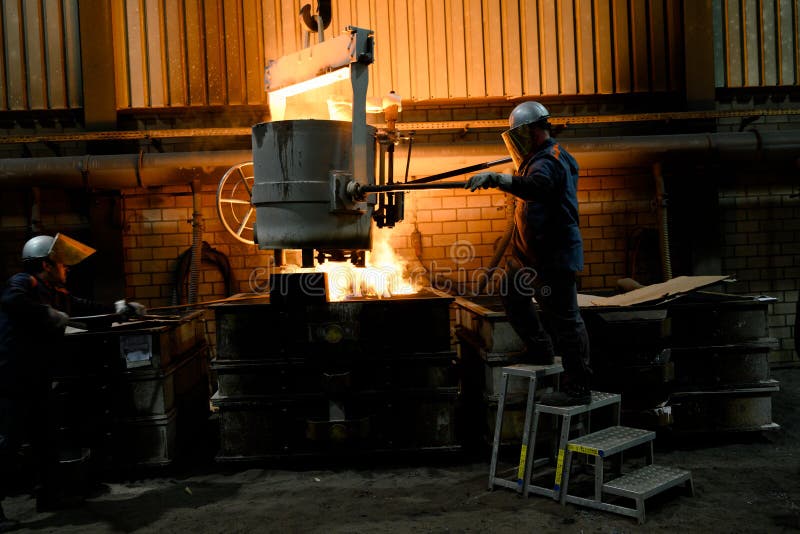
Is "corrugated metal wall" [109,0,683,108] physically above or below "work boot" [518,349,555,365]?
above

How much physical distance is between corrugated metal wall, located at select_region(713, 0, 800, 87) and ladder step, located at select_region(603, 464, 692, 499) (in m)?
5.39

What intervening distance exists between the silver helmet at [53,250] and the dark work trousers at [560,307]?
10.1ft

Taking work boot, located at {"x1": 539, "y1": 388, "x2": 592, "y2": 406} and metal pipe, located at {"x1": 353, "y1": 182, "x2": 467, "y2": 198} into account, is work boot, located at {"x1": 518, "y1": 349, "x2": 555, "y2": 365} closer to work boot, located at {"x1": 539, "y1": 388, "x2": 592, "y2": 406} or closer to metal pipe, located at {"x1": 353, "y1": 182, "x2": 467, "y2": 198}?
work boot, located at {"x1": 539, "y1": 388, "x2": 592, "y2": 406}

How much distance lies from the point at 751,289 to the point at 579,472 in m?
4.46

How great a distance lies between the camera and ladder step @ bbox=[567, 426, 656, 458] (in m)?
3.73

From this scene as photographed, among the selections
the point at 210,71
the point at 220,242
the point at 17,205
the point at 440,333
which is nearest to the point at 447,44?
the point at 210,71

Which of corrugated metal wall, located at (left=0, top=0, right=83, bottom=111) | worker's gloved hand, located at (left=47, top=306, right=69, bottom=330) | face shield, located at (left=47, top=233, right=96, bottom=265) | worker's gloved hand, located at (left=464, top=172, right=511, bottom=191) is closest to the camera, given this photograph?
worker's gloved hand, located at (left=464, top=172, right=511, bottom=191)

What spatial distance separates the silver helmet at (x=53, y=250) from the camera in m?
4.28

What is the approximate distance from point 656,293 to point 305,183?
297 centimetres

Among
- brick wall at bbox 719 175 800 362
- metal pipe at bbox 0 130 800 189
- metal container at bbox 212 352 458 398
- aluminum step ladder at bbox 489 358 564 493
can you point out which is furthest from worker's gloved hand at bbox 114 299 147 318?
brick wall at bbox 719 175 800 362

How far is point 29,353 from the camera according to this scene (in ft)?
13.5

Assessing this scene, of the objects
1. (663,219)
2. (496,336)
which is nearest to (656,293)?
(496,336)

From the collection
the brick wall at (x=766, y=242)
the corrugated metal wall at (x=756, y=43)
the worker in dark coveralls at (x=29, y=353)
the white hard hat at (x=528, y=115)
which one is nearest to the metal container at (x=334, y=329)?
the worker in dark coveralls at (x=29, y=353)

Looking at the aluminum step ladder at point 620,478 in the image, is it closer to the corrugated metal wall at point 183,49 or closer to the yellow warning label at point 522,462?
the yellow warning label at point 522,462
